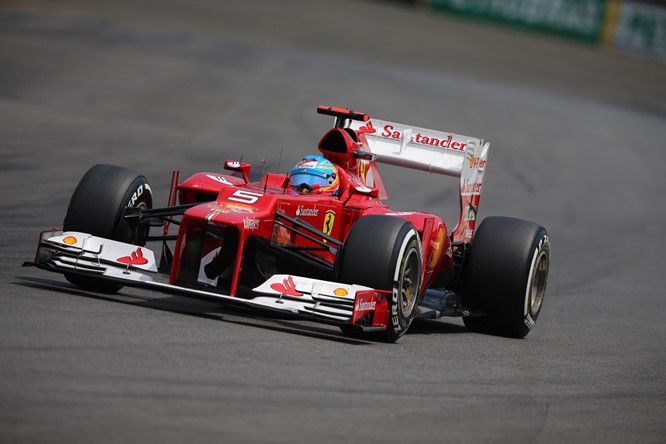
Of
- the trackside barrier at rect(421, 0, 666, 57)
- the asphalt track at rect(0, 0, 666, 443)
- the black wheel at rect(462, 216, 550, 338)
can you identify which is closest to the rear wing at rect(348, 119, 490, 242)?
the black wheel at rect(462, 216, 550, 338)

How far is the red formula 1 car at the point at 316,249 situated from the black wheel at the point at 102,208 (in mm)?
10

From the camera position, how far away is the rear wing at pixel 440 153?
37.5 feet

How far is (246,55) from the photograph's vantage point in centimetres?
3272

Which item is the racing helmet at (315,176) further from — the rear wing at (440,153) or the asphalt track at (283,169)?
the asphalt track at (283,169)

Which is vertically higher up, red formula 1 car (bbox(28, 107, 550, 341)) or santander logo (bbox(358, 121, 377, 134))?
santander logo (bbox(358, 121, 377, 134))

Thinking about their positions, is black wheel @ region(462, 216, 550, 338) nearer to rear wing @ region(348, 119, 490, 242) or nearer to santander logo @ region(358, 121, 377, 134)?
rear wing @ region(348, 119, 490, 242)

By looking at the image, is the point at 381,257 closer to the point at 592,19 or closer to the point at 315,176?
the point at 315,176

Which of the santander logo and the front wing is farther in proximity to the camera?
the santander logo

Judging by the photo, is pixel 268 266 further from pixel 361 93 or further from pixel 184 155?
pixel 361 93

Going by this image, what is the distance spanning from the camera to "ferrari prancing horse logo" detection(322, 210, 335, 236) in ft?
32.5

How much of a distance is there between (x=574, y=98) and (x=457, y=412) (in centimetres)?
2963

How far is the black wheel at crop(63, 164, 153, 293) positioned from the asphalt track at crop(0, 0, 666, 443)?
19cm

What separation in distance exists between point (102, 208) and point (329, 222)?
6.29 feet

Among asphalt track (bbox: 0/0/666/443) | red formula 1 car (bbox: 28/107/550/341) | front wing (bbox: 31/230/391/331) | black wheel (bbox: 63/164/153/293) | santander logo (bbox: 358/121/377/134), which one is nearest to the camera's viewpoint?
asphalt track (bbox: 0/0/666/443)
